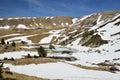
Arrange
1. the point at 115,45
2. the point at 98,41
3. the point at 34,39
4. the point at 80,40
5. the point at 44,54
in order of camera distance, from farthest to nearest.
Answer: the point at 34,39
the point at 80,40
the point at 98,41
the point at 115,45
the point at 44,54

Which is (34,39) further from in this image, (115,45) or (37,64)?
(37,64)

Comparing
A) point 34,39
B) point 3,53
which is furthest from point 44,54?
point 34,39

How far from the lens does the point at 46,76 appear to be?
29984mm

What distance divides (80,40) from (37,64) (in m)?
56.1

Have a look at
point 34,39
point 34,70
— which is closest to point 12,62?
point 34,70

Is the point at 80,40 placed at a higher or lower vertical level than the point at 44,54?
higher

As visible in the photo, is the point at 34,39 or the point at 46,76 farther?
the point at 34,39

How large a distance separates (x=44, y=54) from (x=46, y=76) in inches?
789

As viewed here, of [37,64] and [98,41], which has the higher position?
[98,41]

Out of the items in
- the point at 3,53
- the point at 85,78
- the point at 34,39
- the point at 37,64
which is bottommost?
the point at 85,78

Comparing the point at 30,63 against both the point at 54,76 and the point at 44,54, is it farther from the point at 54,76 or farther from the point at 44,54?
the point at 44,54

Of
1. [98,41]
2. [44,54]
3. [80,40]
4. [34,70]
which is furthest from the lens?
[80,40]

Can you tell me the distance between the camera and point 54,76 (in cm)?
3030

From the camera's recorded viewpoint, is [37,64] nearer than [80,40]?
Yes
